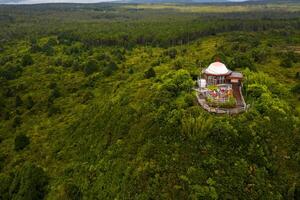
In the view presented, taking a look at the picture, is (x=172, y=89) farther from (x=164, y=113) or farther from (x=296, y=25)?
(x=296, y=25)

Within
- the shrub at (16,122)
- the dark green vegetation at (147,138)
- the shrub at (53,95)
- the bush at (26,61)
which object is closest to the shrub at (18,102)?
the dark green vegetation at (147,138)

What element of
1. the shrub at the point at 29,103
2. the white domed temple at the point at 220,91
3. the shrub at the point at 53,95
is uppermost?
the white domed temple at the point at 220,91

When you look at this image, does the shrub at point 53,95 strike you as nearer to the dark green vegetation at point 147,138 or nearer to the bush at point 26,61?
the dark green vegetation at point 147,138

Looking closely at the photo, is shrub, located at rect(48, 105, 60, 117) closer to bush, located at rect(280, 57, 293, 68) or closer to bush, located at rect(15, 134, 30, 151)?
bush, located at rect(15, 134, 30, 151)

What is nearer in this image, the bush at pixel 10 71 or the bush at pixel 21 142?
the bush at pixel 21 142

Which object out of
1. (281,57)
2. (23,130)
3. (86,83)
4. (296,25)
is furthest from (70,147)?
(296,25)

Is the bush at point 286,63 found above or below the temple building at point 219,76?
below

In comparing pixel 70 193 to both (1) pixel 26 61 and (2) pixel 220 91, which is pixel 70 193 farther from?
(1) pixel 26 61
